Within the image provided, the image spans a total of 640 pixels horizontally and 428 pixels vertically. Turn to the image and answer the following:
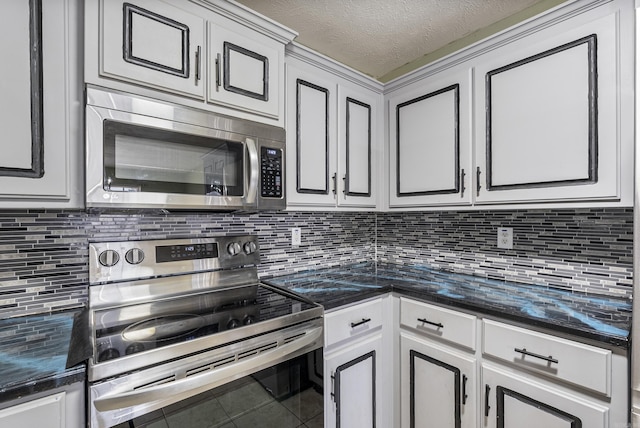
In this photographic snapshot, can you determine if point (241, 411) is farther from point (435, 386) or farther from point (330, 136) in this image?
point (330, 136)

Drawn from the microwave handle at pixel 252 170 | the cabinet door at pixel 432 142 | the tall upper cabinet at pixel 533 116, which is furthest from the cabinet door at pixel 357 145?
the microwave handle at pixel 252 170

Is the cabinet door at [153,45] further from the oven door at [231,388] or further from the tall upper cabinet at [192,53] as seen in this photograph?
the oven door at [231,388]

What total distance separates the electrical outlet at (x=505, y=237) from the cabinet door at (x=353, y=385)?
Answer: 87cm

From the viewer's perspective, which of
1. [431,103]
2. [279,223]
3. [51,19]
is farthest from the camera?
[279,223]

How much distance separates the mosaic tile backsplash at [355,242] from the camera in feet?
3.80

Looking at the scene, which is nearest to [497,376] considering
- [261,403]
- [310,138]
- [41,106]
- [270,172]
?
[261,403]

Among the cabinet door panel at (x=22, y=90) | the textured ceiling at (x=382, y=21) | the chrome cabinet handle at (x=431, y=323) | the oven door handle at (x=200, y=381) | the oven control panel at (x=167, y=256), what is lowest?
the chrome cabinet handle at (x=431, y=323)

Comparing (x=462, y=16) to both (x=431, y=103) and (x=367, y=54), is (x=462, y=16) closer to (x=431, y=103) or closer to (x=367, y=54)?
(x=431, y=103)

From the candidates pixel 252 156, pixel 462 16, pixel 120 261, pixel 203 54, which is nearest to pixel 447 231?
pixel 462 16

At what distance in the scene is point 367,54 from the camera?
193 cm

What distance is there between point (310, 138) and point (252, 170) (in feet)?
1.54

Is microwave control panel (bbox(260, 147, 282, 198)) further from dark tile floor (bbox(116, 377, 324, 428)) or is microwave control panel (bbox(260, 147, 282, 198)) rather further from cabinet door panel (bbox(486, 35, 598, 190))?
cabinet door panel (bbox(486, 35, 598, 190))

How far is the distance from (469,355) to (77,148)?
171 centimetres

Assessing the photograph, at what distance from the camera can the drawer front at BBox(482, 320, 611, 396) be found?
1005 millimetres
